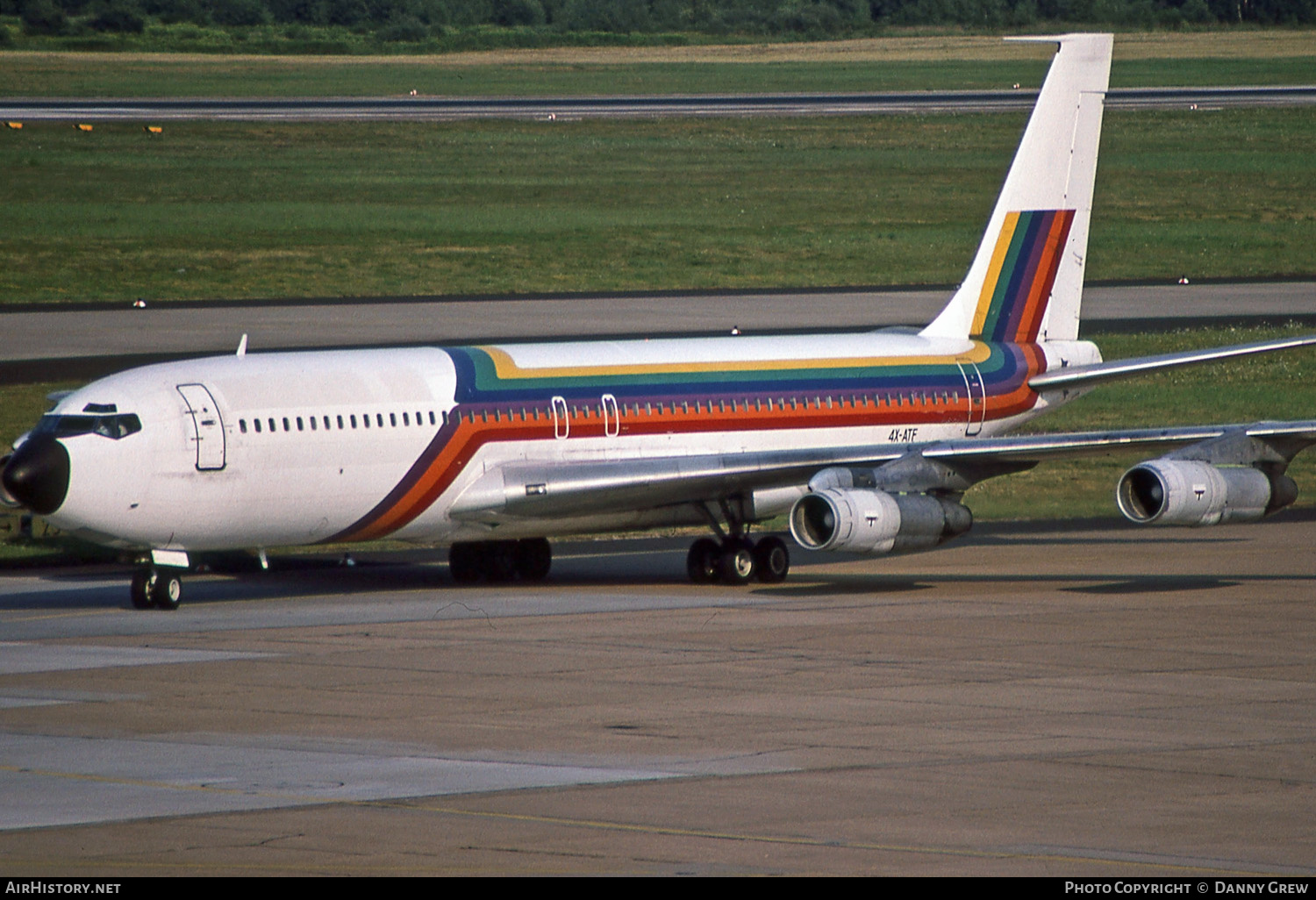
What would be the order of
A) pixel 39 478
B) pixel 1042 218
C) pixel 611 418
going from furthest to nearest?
pixel 1042 218
pixel 611 418
pixel 39 478

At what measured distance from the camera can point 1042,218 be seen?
4250 cm

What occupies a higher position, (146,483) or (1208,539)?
(1208,539)

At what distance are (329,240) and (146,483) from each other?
55888 millimetres

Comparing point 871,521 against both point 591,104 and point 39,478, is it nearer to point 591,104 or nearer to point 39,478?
point 39,478

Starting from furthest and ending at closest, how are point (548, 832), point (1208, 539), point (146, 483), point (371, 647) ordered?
point (1208, 539)
point (146, 483)
point (371, 647)
point (548, 832)

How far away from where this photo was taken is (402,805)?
2025cm

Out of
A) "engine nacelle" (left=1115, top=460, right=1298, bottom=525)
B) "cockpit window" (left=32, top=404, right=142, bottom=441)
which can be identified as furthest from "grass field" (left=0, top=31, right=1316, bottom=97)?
"cockpit window" (left=32, top=404, right=142, bottom=441)

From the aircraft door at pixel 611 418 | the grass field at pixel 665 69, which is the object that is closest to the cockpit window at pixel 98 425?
the aircraft door at pixel 611 418

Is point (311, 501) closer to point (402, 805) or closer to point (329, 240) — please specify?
point (402, 805)

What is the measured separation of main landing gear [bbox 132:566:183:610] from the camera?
33.6m

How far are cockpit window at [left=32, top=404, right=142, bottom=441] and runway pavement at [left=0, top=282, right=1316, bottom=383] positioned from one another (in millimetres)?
25011

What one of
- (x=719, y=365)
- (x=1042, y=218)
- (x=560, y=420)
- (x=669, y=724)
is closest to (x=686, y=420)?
(x=719, y=365)

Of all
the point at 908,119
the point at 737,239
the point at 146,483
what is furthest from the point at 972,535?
the point at 908,119

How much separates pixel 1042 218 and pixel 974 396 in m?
4.47
